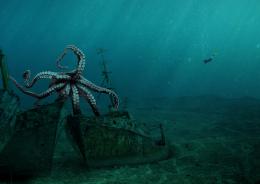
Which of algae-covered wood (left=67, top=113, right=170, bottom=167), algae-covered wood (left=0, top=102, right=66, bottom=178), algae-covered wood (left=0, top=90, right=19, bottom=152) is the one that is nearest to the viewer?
algae-covered wood (left=0, top=90, right=19, bottom=152)

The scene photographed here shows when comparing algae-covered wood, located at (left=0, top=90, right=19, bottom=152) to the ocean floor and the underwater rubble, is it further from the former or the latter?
the ocean floor

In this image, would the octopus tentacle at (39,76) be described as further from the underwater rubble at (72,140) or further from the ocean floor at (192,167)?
the ocean floor at (192,167)

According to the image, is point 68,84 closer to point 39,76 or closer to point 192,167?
point 39,76

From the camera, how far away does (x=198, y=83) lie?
2200 inches

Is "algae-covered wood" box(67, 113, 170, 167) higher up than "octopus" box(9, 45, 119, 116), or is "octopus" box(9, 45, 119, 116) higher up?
"octopus" box(9, 45, 119, 116)

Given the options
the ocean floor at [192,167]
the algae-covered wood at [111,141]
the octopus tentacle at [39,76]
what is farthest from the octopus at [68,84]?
the ocean floor at [192,167]

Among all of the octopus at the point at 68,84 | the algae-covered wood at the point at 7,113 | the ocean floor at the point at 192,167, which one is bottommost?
the ocean floor at the point at 192,167

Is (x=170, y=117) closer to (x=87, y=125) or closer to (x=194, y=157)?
(x=194, y=157)

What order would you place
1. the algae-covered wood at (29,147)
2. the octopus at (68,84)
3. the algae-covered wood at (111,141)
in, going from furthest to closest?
the algae-covered wood at (111,141), the octopus at (68,84), the algae-covered wood at (29,147)

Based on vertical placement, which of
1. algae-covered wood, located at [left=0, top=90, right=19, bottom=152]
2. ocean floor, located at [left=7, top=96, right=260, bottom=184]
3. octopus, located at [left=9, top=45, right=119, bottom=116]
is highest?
octopus, located at [left=9, top=45, right=119, bottom=116]

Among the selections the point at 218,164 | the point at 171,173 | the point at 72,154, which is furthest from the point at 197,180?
the point at 72,154

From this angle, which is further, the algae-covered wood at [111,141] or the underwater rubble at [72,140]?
the algae-covered wood at [111,141]

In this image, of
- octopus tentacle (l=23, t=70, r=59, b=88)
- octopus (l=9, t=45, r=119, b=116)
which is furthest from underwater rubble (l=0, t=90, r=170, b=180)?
octopus tentacle (l=23, t=70, r=59, b=88)

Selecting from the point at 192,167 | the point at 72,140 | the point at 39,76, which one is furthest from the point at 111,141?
the point at 39,76
